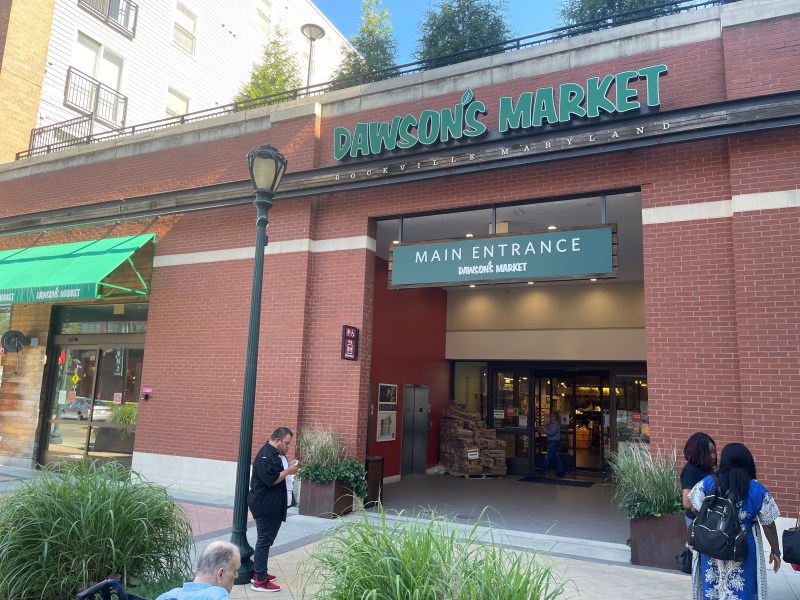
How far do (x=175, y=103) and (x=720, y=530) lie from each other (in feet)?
78.9

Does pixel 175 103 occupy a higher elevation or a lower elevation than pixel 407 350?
higher

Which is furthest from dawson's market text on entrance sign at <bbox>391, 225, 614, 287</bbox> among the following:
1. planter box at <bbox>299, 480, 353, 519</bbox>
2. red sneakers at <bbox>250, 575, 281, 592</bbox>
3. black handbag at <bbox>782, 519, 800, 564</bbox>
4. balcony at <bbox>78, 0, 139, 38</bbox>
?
balcony at <bbox>78, 0, 139, 38</bbox>

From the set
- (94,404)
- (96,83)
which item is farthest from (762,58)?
(96,83)

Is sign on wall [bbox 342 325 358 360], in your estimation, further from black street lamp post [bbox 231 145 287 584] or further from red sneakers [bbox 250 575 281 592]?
red sneakers [bbox 250 575 281 592]

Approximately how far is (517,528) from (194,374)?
6862mm

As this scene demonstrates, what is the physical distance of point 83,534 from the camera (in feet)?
14.9

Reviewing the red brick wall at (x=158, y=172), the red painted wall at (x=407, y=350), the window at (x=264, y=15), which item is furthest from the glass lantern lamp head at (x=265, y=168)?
the window at (x=264, y=15)

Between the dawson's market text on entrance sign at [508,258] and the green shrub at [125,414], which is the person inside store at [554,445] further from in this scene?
the green shrub at [125,414]

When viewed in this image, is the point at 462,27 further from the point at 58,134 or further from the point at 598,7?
the point at 58,134

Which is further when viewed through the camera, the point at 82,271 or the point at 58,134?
the point at 58,134

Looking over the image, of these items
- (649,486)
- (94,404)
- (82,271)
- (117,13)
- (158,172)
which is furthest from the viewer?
(117,13)

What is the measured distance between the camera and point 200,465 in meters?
11.4

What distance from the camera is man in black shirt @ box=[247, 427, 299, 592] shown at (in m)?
5.84

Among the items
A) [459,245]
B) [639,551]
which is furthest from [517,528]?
[459,245]
